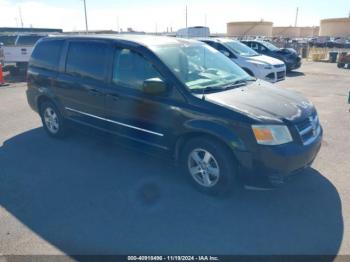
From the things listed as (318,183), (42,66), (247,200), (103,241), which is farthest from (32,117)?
(318,183)

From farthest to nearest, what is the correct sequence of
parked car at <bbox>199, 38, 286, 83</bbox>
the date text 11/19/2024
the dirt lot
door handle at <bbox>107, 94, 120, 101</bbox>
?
1. parked car at <bbox>199, 38, 286, 83</bbox>
2. door handle at <bbox>107, 94, 120, 101</bbox>
3. the dirt lot
4. the date text 11/19/2024

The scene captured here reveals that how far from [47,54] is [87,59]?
124 centimetres

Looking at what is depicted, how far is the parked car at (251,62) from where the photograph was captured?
1118cm

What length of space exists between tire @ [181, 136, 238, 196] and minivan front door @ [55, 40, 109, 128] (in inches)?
62.1

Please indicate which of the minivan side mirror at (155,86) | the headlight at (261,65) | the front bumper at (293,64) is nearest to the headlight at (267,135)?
the minivan side mirror at (155,86)

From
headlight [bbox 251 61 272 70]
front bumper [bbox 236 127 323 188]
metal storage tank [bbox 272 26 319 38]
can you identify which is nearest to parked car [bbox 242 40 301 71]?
headlight [bbox 251 61 272 70]

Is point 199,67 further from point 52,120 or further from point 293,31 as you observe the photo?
point 293,31

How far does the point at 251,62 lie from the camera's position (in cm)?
1128

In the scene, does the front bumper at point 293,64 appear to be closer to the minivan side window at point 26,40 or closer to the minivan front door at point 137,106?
the minivan side window at point 26,40

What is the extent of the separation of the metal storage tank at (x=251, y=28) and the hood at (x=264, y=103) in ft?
223

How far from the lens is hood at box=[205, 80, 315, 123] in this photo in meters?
3.23

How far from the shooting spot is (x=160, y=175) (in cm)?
413

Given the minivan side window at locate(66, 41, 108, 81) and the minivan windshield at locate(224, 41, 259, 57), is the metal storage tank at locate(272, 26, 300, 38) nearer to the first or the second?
the minivan windshield at locate(224, 41, 259, 57)

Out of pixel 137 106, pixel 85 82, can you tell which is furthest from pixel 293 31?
pixel 137 106
